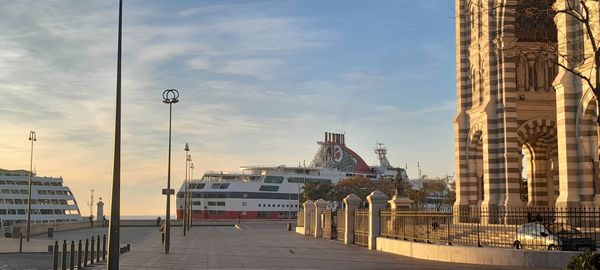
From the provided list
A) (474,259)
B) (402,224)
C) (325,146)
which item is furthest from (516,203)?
(325,146)

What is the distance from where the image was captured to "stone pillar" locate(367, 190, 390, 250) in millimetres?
31047

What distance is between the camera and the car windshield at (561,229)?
2347 centimetres

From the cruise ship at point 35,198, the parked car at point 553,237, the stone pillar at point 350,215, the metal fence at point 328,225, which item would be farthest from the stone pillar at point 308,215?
the cruise ship at point 35,198

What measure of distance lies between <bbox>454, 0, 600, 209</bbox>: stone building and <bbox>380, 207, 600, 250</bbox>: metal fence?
3.05m

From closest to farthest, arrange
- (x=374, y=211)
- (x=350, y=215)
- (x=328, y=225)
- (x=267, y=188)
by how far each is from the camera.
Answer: (x=374, y=211) → (x=350, y=215) → (x=328, y=225) → (x=267, y=188)

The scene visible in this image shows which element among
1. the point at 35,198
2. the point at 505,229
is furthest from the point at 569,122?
the point at 35,198

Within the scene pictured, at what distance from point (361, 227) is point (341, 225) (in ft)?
18.5

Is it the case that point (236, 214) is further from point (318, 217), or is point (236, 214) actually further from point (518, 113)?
point (518, 113)

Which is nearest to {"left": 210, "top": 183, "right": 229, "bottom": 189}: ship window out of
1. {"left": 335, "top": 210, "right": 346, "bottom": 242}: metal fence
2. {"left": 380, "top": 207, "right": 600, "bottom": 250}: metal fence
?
{"left": 335, "top": 210, "right": 346, "bottom": 242}: metal fence

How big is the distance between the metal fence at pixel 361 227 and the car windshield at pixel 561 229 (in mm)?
10822

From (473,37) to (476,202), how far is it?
10.2m

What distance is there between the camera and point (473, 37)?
40.7 metres

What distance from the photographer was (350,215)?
122 ft

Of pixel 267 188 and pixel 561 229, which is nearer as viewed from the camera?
pixel 561 229
